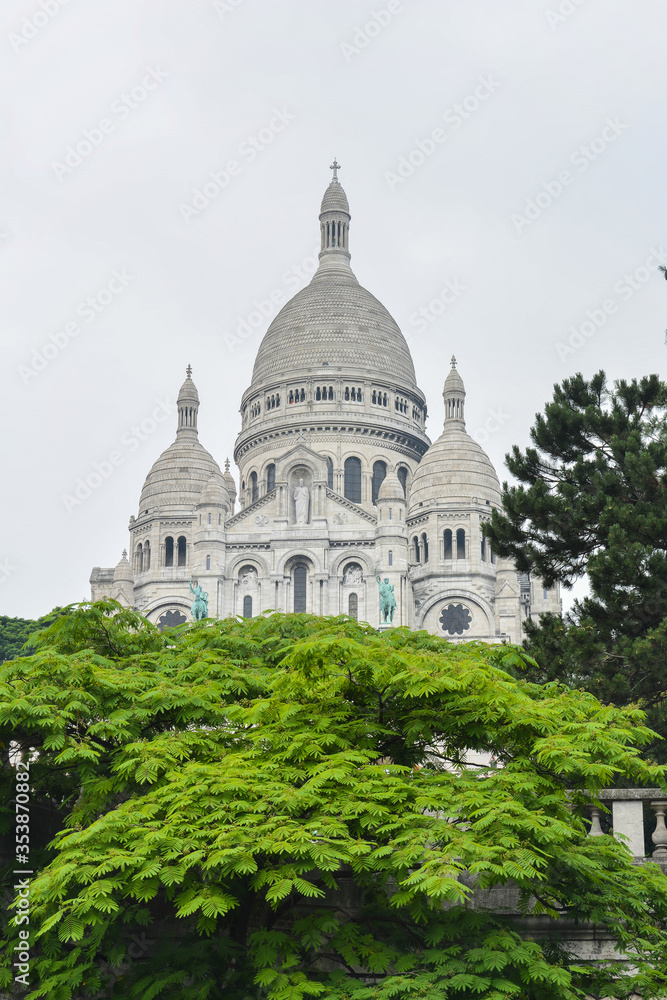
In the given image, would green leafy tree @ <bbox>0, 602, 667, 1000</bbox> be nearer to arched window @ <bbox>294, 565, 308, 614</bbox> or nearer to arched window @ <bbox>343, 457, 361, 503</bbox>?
arched window @ <bbox>294, 565, 308, 614</bbox>

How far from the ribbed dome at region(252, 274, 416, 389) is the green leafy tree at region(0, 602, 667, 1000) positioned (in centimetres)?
7655

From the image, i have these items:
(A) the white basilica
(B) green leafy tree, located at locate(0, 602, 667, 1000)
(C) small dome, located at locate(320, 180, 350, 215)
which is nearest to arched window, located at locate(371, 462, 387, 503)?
(A) the white basilica

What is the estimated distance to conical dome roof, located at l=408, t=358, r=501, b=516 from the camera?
Result: 78125 mm

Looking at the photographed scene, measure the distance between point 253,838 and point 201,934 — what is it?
1.50 metres

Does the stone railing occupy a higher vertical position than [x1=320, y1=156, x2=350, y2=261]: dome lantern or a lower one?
lower

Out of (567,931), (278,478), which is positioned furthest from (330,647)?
(278,478)

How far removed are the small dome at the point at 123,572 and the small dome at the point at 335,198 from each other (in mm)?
37297

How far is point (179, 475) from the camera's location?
284 feet

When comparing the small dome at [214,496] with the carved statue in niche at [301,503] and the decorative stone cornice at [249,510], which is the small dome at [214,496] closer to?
the decorative stone cornice at [249,510]

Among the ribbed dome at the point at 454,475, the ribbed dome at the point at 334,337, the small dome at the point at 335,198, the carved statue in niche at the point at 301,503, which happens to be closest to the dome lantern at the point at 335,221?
the small dome at the point at 335,198

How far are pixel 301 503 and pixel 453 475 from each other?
33.2ft

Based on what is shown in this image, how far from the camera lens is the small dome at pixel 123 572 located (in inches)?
3160

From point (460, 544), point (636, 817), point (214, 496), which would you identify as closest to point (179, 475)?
point (214, 496)

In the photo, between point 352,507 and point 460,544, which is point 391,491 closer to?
point 352,507
